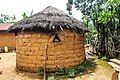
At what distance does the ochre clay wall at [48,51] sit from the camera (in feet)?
36.7

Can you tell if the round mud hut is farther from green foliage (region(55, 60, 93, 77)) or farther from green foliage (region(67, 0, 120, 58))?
green foliage (region(67, 0, 120, 58))

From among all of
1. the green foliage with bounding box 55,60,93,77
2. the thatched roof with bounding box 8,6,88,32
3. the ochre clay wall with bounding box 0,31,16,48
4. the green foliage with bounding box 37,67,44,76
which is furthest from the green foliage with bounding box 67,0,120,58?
the ochre clay wall with bounding box 0,31,16,48

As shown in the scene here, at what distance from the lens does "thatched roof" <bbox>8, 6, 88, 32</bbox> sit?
10953mm

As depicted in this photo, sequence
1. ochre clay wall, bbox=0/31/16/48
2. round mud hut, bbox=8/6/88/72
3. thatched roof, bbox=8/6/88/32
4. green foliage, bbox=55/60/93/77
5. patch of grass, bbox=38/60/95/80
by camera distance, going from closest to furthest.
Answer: patch of grass, bbox=38/60/95/80 → green foliage, bbox=55/60/93/77 → thatched roof, bbox=8/6/88/32 → round mud hut, bbox=8/6/88/72 → ochre clay wall, bbox=0/31/16/48

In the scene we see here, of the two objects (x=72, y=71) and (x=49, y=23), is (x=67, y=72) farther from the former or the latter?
(x=49, y=23)

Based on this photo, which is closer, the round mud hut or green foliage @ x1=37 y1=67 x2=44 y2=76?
green foliage @ x1=37 y1=67 x2=44 y2=76

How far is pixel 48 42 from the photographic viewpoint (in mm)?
11164

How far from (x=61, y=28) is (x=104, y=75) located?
10.1 feet

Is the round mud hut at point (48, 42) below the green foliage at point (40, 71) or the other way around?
the other way around

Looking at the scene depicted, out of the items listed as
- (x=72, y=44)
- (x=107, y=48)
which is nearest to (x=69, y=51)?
(x=72, y=44)

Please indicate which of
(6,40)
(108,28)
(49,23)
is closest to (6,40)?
(6,40)

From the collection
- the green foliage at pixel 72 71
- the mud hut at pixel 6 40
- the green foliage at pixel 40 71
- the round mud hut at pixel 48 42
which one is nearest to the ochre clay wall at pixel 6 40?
the mud hut at pixel 6 40

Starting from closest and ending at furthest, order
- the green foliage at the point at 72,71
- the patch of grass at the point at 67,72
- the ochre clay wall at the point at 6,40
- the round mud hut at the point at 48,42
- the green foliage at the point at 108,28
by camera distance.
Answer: the patch of grass at the point at 67,72 → the green foliage at the point at 72,71 → the round mud hut at the point at 48,42 → the green foliage at the point at 108,28 → the ochre clay wall at the point at 6,40

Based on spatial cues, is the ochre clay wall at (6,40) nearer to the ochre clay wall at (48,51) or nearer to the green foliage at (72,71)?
the ochre clay wall at (48,51)
